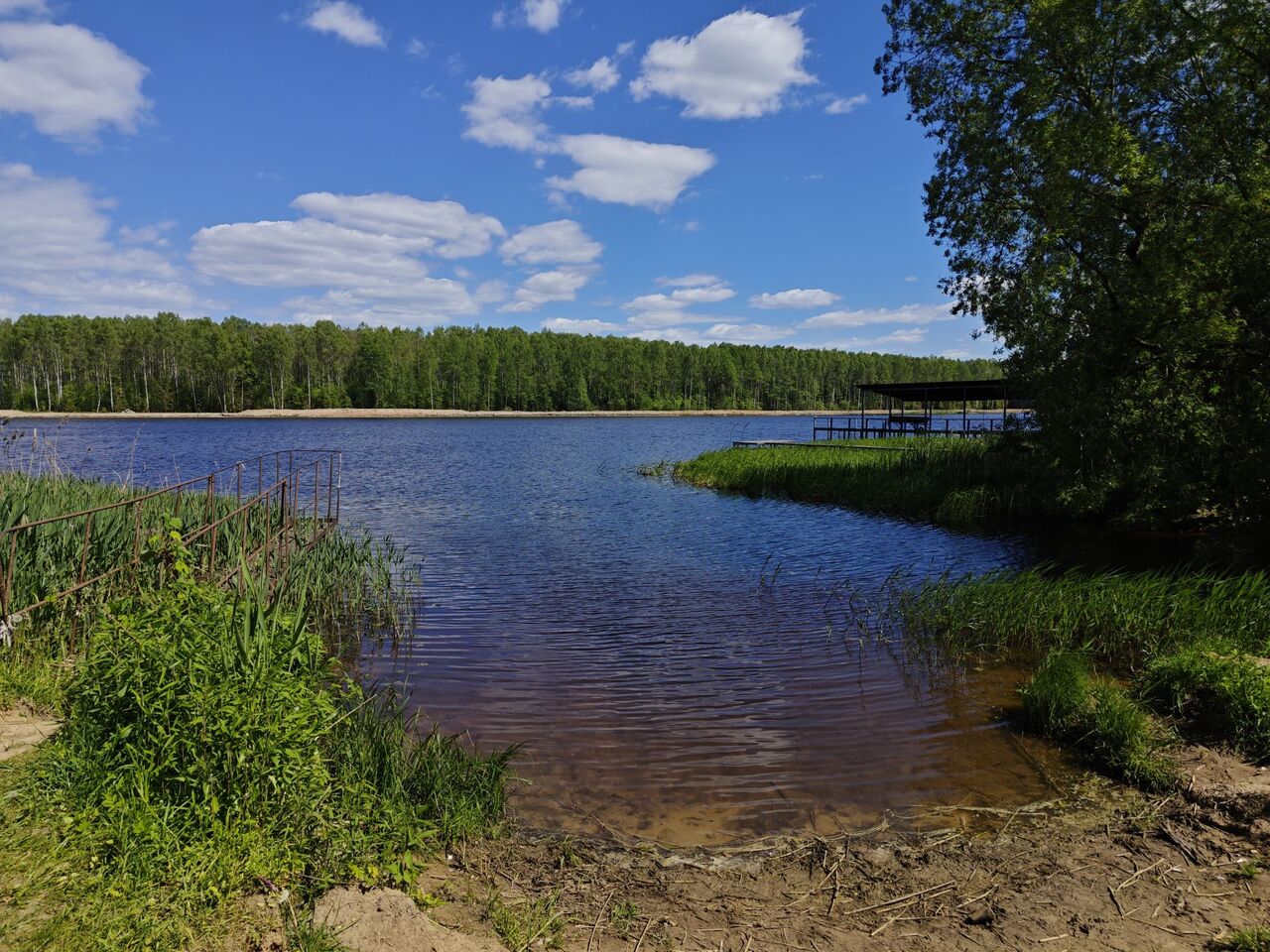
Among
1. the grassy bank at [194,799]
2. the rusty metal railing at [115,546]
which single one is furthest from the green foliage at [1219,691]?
the rusty metal railing at [115,546]

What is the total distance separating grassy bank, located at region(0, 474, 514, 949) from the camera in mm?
3809

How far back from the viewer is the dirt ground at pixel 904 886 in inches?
171

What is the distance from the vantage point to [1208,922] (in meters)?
4.43

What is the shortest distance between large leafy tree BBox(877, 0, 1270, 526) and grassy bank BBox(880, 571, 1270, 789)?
456 centimetres

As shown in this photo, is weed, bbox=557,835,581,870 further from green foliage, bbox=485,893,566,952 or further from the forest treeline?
the forest treeline

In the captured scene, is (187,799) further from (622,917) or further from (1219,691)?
(1219,691)

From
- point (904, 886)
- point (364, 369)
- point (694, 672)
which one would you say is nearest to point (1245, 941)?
point (904, 886)

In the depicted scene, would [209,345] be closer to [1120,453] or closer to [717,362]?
[717,362]

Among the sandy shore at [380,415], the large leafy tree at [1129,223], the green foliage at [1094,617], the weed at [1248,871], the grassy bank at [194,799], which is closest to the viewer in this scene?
the grassy bank at [194,799]

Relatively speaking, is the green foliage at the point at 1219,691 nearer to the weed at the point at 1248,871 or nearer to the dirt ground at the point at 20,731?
the weed at the point at 1248,871

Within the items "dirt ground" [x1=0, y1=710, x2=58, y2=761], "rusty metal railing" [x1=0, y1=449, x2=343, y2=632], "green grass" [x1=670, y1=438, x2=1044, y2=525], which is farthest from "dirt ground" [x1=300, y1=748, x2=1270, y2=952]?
"green grass" [x1=670, y1=438, x2=1044, y2=525]

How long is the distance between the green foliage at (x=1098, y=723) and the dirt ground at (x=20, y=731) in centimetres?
851

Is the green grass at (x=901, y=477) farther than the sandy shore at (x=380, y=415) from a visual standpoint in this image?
No

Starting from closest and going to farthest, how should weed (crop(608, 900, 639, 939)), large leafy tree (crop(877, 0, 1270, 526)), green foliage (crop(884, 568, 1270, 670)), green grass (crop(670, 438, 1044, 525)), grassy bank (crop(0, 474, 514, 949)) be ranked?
grassy bank (crop(0, 474, 514, 949)) < weed (crop(608, 900, 639, 939)) < green foliage (crop(884, 568, 1270, 670)) < large leafy tree (crop(877, 0, 1270, 526)) < green grass (crop(670, 438, 1044, 525))
